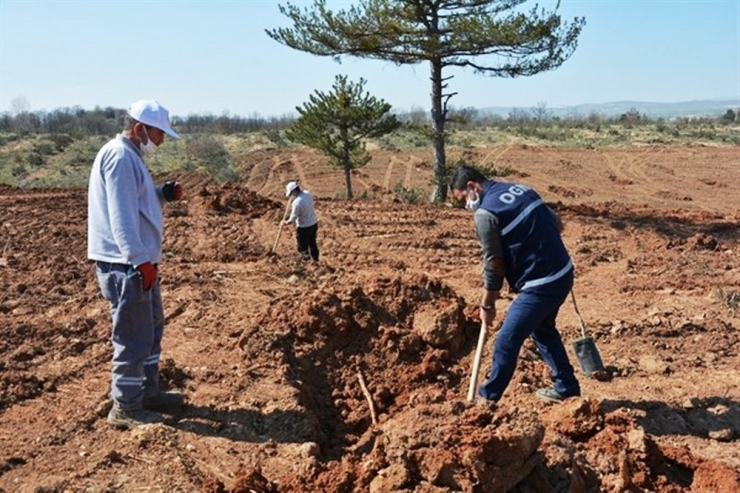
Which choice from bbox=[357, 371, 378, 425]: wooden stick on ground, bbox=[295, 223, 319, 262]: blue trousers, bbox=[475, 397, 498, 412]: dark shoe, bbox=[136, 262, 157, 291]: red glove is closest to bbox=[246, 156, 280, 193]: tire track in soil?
bbox=[295, 223, 319, 262]: blue trousers

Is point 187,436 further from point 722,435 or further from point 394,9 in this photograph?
point 394,9

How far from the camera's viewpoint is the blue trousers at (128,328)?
13.2 ft

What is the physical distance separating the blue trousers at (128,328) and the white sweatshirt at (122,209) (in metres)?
0.11

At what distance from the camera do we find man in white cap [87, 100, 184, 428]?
3925 mm

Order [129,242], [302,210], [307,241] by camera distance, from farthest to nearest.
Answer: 1. [307,241]
2. [302,210]
3. [129,242]

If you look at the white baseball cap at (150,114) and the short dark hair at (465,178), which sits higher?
the white baseball cap at (150,114)

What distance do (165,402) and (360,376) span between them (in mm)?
1461

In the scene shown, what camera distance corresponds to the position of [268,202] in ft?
45.7

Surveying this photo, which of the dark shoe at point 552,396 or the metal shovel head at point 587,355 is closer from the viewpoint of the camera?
the dark shoe at point 552,396

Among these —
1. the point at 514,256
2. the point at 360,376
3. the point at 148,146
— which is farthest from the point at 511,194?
the point at 148,146

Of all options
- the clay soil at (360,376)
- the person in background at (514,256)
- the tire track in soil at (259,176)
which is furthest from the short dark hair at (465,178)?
the tire track in soil at (259,176)

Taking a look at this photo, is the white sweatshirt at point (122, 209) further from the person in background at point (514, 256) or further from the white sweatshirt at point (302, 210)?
the white sweatshirt at point (302, 210)

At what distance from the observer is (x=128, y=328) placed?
4.07 meters

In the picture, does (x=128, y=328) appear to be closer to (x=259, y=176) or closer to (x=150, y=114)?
(x=150, y=114)
